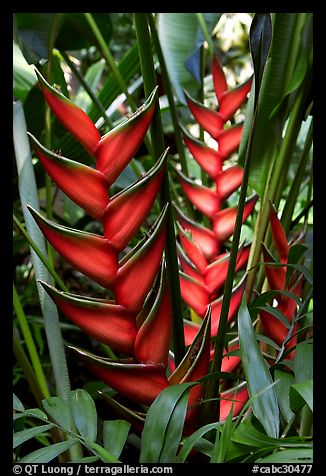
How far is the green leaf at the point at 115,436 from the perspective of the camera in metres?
0.42

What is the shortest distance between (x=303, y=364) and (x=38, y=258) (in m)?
0.27

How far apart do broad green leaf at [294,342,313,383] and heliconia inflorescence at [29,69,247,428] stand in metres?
0.07

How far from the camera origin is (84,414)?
0.45 m

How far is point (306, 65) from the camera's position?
1.97 feet

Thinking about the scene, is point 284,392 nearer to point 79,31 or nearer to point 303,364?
point 303,364

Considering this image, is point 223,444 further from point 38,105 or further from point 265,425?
point 38,105

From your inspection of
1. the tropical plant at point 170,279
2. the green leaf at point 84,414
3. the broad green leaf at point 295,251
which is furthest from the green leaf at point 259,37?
the green leaf at point 84,414

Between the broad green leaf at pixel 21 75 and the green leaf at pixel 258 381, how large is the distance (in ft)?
1.83

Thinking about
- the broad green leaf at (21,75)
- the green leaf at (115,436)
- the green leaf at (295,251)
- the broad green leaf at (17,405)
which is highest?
the broad green leaf at (21,75)

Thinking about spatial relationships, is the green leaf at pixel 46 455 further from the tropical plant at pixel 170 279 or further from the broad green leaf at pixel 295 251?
the broad green leaf at pixel 295 251

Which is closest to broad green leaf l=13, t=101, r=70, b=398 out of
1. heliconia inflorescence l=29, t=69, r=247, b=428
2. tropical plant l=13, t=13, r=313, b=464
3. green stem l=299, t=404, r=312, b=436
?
tropical plant l=13, t=13, r=313, b=464

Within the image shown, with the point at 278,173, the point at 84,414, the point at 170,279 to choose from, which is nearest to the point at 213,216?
the point at 278,173
